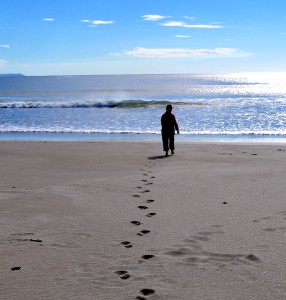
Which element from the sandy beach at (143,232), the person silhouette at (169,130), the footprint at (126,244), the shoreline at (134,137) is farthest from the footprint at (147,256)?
the shoreline at (134,137)

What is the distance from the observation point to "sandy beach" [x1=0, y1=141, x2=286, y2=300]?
12.9 feet

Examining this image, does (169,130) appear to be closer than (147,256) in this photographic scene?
No

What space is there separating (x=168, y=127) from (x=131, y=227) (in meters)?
7.72

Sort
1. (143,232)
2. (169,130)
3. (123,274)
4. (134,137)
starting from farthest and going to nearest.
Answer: (134,137), (169,130), (143,232), (123,274)

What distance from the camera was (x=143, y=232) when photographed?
538 centimetres

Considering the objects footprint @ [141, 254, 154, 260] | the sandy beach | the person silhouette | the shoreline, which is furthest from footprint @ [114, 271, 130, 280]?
the shoreline

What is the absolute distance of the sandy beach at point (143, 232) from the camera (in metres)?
3.94

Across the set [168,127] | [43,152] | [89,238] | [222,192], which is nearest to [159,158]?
[168,127]

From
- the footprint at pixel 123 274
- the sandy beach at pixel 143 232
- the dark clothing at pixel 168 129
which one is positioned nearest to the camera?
the sandy beach at pixel 143 232

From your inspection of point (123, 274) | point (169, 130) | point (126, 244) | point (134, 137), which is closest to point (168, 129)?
point (169, 130)

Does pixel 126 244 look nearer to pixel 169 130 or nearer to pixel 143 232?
pixel 143 232

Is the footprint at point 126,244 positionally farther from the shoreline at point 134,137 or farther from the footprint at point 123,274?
the shoreline at point 134,137

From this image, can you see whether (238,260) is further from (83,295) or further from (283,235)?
(83,295)

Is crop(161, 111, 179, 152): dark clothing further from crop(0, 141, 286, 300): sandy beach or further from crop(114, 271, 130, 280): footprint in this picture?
crop(114, 271, 130, 280): footprint
